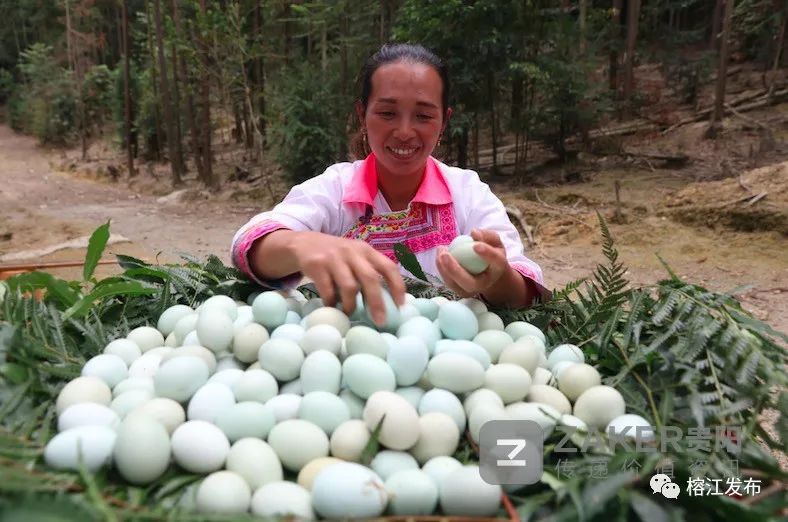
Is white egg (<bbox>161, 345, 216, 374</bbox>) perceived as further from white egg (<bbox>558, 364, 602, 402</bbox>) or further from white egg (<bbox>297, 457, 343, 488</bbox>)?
white egg (<bbox>558, 364, 602, 402</bbox>)

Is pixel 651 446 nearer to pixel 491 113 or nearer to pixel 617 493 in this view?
pixel 617 493

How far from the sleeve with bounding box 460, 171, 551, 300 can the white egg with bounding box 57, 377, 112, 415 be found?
73 centimetres

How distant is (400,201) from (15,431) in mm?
989

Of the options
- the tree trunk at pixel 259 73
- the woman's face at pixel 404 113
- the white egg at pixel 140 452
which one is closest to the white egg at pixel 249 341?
the white egg at pixel 140 452

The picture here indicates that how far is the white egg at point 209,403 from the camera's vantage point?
0.77 meters

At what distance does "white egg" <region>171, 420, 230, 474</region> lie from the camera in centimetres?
69

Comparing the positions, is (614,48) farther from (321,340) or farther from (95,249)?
(321,340)

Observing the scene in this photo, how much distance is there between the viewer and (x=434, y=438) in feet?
2.42

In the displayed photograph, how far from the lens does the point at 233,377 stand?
2.81 ft

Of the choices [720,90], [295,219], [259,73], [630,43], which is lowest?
[295,219]

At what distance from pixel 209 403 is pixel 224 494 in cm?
18

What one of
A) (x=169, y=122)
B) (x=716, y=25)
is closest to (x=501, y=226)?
(x=169, y=122)

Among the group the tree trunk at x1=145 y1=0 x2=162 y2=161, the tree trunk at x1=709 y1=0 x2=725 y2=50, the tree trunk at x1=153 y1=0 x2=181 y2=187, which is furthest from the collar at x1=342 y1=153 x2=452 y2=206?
the tree trunk at x1=145 y1=0 x2=162 y2=161

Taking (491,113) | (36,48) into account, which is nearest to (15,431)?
(491,113)
